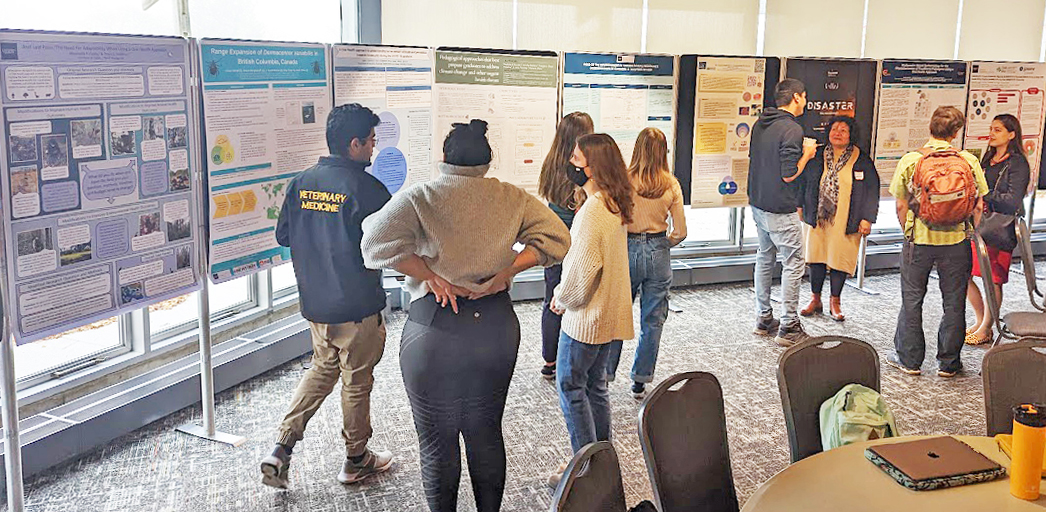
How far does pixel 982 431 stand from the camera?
4.70m

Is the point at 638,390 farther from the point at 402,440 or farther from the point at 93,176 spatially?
the point at 93,176

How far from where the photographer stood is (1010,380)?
3342mm

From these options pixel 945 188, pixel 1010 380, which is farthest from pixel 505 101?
pixel 1010 380

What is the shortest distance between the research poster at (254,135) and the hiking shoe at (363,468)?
1051mm

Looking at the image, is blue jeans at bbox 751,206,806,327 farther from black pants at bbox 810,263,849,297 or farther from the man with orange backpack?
the man with orange backpack

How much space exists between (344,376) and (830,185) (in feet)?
13.1

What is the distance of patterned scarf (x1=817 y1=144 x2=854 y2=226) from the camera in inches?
257

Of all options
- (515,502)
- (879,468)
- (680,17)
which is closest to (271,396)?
(515,502)

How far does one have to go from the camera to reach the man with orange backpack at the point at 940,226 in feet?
16.6

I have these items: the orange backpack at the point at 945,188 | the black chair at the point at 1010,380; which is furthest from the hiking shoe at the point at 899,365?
the black chair at the point at 1010,380

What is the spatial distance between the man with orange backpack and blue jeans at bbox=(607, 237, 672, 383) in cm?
149

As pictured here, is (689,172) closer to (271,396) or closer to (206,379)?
(271,396)

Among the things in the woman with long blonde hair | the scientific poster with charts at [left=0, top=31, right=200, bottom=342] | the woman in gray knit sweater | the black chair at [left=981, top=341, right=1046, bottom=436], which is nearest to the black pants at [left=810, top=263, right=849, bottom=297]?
the woman with long blonde hair

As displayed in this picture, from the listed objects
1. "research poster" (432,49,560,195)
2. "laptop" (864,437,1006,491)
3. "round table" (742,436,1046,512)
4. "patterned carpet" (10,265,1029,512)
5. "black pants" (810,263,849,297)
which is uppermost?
"research poster" (432,49,560,195)
